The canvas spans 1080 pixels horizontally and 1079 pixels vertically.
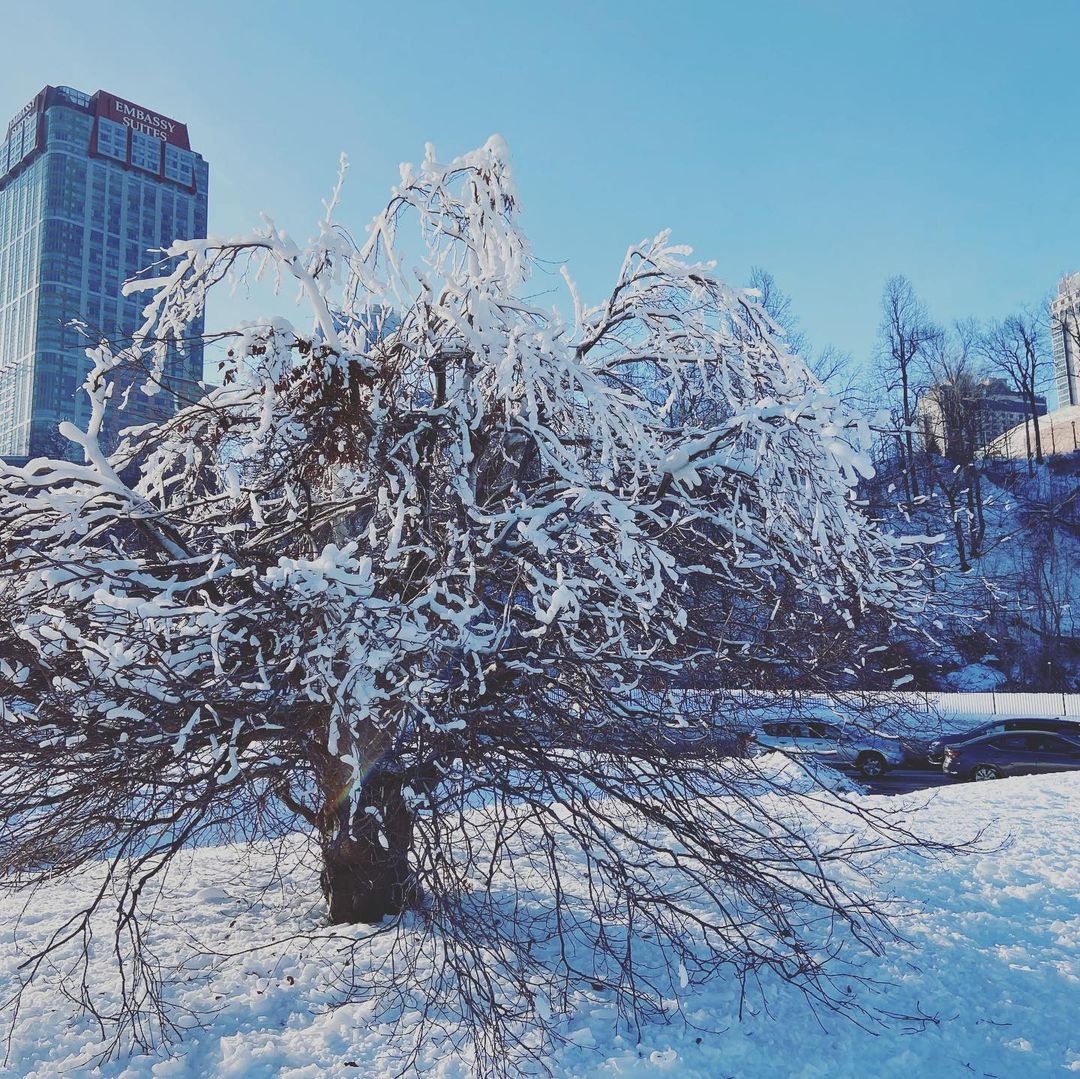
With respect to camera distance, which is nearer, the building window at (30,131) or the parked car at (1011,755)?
the parked car at (1011,755)

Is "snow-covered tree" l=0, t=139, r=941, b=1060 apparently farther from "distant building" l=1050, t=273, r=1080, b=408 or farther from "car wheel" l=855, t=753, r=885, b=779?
"distant building" l=1050, t=273, r=1080, b=408

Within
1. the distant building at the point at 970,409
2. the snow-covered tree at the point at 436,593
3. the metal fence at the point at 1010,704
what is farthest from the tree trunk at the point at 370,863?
the distant building at the point at 970,409

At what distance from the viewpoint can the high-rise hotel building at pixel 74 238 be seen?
32.9ft

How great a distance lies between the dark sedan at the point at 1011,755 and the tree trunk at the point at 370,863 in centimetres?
1270

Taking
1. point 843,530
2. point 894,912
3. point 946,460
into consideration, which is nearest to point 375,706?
point 843,530

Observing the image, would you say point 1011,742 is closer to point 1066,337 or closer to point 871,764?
point 871,764

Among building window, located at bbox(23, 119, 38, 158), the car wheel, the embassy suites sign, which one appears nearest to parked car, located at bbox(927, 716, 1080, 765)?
the car wheel

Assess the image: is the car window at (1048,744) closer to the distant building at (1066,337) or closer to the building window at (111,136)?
the distant building at (1066,337)

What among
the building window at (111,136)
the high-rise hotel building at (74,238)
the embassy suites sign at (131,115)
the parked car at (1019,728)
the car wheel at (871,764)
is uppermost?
the embassy suites sign at (131,115)

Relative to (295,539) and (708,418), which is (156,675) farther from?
(708,418)

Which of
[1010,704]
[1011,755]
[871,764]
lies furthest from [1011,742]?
[1010,704]

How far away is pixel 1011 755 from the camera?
1554 cm

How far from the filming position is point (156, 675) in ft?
13.8

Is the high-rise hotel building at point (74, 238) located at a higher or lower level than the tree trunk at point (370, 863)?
higher
